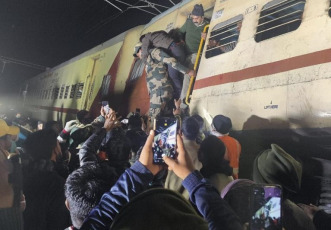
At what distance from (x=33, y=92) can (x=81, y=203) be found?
735 inches

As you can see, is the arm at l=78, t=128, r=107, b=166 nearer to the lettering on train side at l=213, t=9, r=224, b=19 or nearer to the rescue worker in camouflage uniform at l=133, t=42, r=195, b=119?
the rescue worker in camouflage uniform at l=133, t=42, r=195, b=119

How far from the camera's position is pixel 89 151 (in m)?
2.60

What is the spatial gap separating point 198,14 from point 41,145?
3409 mm

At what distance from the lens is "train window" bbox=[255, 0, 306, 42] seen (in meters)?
3.15

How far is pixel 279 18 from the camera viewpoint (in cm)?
330

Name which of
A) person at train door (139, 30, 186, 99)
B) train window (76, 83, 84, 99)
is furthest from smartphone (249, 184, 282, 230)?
train window (76, 83, 84, 99)

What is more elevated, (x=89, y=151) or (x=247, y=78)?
(x=247, y=78)

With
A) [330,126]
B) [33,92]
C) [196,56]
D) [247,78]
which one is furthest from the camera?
[33,92]

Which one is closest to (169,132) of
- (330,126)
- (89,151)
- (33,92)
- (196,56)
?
(89,151)

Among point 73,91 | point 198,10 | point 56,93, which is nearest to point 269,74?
point 198,10

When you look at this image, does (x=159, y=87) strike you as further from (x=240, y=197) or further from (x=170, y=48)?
(x=240, y=197)

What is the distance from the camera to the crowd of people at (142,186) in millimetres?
947

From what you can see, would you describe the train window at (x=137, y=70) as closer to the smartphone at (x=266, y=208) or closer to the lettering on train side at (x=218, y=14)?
the lettering on train side at (x=218, y=14)

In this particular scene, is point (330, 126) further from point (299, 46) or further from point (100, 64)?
point (100, 64)
